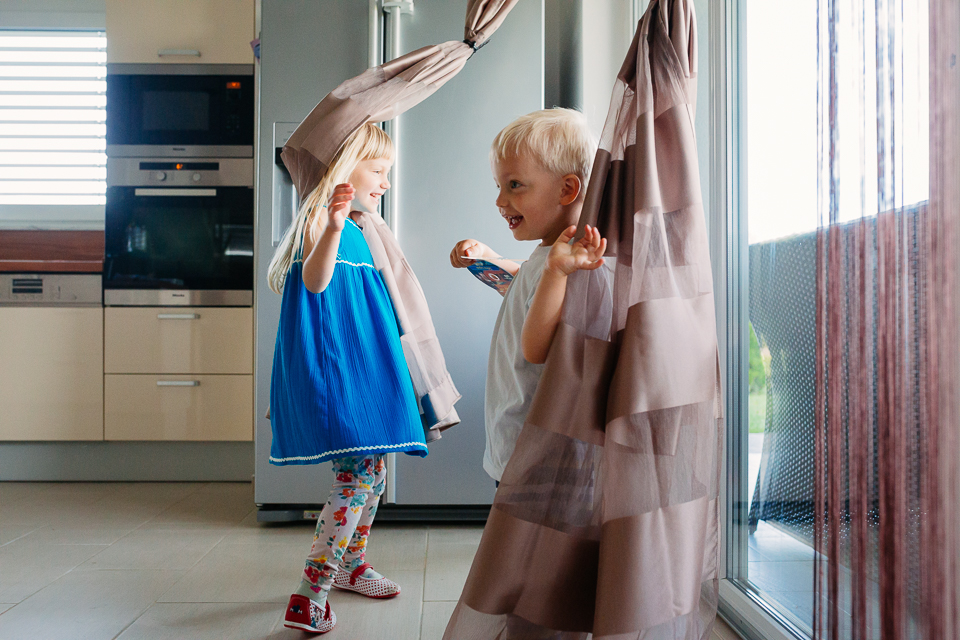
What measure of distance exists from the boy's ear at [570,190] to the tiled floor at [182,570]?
89 cm

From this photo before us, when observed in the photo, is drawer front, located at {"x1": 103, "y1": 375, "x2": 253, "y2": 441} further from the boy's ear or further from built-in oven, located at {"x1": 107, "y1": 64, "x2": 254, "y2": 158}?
the boy's ear

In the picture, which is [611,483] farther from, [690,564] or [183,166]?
[183,166]

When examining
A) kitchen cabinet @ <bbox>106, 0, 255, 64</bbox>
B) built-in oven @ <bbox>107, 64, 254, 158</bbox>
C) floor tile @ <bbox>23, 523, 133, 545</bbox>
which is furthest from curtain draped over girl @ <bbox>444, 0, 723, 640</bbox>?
kitchen cabinet @ <bbox>106, 0, 255, 64</bbox>

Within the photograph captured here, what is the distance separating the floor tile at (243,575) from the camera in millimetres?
1542

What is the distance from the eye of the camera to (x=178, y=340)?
2.75m

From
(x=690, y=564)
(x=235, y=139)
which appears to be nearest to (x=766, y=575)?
(x=690, y=564)

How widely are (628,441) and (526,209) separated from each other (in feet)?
1.38

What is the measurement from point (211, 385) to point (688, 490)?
2.38 m

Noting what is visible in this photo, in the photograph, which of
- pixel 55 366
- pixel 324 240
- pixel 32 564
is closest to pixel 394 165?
pixel 324 240

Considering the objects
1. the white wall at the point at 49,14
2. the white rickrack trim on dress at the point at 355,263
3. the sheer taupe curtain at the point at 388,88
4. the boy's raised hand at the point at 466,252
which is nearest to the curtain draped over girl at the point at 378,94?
the sheer taupe curtain at the point at 388,88

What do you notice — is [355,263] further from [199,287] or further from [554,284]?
[199,287]

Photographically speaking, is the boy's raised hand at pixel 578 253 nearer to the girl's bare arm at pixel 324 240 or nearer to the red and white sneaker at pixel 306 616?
the girl's bare arm at pixel 324 240

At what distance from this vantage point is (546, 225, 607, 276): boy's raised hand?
817 millimetres

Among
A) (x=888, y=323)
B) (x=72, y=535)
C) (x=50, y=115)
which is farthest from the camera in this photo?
(x=50, y=115)
